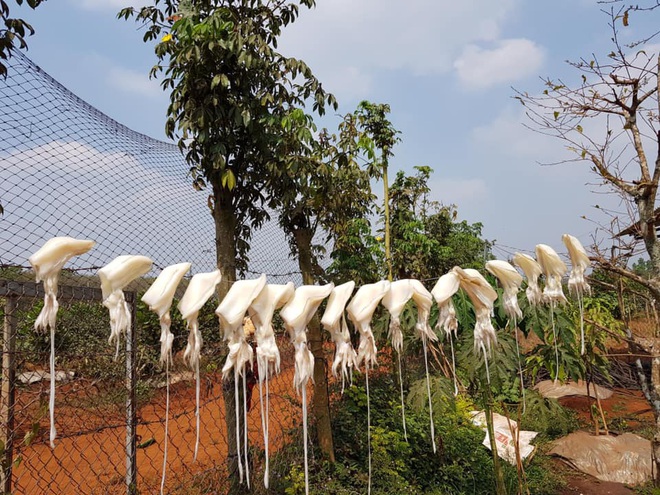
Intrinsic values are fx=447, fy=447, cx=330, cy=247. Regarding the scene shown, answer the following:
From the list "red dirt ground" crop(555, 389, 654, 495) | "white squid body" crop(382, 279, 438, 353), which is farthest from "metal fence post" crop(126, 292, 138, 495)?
"red dirt ground" crop(555, 389, 654, 495)

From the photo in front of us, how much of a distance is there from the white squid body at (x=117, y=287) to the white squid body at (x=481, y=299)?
1090 millimetres

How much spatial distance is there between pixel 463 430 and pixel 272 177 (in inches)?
115

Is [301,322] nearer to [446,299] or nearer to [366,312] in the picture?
[366,312]

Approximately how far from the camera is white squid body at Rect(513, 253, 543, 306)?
171 cm

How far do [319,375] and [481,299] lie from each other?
1838mm

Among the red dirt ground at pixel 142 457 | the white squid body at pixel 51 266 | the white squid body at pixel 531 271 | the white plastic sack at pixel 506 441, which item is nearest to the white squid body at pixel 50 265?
the white squid body at pixel 51 266

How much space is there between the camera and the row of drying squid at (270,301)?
1147 millimetres

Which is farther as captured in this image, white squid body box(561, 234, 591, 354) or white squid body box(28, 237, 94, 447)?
white squid body box(561, 234, 591, 354)

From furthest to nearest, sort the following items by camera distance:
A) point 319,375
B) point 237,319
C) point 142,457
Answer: point 142,457
point 319,375
point 237,319

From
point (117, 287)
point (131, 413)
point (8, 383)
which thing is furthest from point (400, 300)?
point (8, 383)

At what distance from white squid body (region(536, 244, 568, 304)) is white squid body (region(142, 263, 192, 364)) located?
1301 mm

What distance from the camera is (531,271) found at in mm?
1728

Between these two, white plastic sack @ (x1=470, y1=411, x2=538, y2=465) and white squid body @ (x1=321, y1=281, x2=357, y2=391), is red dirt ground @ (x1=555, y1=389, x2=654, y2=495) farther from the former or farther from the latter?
white squid body @ (x1=321, y1=281, x2=357, y2=391)

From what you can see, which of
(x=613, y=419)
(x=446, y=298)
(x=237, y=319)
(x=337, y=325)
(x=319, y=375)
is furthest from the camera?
(x=613, y=419)
